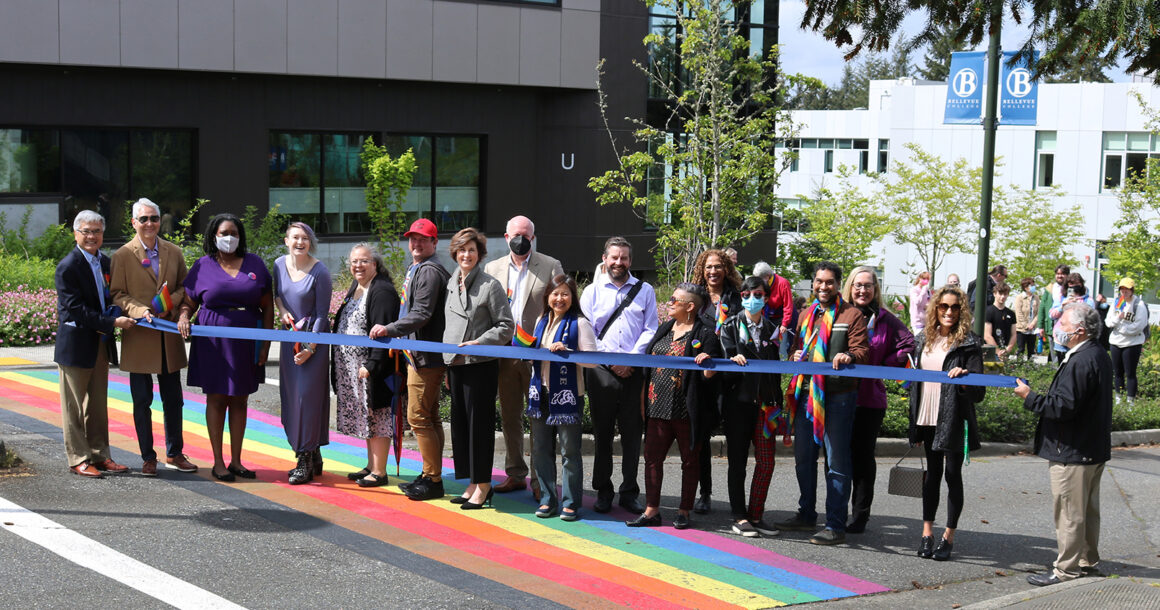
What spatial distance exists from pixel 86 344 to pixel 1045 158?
43154 mm

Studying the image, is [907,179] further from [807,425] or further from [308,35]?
[807,425]

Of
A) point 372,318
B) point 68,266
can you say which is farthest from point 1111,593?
point 68,266

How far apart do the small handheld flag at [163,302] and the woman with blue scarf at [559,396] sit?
2.88 metres

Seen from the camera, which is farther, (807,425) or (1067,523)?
(807,425)

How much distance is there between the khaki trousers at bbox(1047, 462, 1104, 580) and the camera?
755 centimetres

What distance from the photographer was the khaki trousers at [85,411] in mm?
8953

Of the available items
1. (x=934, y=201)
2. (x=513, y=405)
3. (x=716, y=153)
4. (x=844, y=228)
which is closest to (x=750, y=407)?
(x=513, y=405)

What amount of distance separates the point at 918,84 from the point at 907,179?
1521cm

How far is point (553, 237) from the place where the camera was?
94.1ft

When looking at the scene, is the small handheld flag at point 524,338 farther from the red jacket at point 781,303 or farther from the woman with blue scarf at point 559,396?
the red jacket at point 781,303

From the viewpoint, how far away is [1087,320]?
7.44 metres

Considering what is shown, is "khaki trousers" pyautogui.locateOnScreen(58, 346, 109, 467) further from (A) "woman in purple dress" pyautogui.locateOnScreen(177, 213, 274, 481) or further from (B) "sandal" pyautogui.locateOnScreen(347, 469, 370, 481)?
(B) "sandal" pyautogui.locateOnScreen(347, 469, 370, 481)

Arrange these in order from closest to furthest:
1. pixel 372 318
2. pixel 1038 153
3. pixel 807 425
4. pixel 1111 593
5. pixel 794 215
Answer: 1. pixel 1111 593
2. pixel 807 425
3. pixel 372 318
4. pixel 794 215
5. pixel 1038 153

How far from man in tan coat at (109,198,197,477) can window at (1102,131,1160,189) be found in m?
39.6
